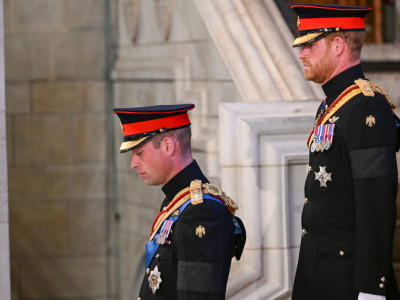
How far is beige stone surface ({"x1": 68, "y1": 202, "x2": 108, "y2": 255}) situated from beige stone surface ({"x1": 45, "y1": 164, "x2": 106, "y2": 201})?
0.10 metres

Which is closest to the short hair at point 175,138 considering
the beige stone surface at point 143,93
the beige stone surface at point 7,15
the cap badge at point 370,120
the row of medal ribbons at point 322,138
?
the row of medal ribbons at point 322,138

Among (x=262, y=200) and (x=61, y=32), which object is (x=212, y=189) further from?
(x=61, y=32)

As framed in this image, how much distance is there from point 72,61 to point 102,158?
1.11 metres

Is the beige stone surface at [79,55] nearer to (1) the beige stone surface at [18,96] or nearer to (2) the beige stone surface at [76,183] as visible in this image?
(1) the beige stone surface at [18,96]

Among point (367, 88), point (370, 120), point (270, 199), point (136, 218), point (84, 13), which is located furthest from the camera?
point (84, 13)

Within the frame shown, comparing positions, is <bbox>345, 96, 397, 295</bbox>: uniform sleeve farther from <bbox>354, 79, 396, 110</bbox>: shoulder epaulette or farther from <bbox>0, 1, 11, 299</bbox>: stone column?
<bbox>0, 1, 11, 299</bbox>: stone column

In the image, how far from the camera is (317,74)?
480cm

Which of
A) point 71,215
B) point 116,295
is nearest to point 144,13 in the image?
point 71,215

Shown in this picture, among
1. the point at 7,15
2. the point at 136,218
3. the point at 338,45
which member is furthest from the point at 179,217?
the point at 7,15

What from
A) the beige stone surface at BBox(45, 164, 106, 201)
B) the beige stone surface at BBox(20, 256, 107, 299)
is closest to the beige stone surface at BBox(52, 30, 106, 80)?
the beige stone surface at BBox(45, 164, 106, 201)

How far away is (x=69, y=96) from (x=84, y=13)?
91cm

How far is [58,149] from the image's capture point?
11.2 metres

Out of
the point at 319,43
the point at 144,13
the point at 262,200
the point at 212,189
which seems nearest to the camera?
the point at 212,189

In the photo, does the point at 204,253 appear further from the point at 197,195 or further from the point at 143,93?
the point at 143,93
